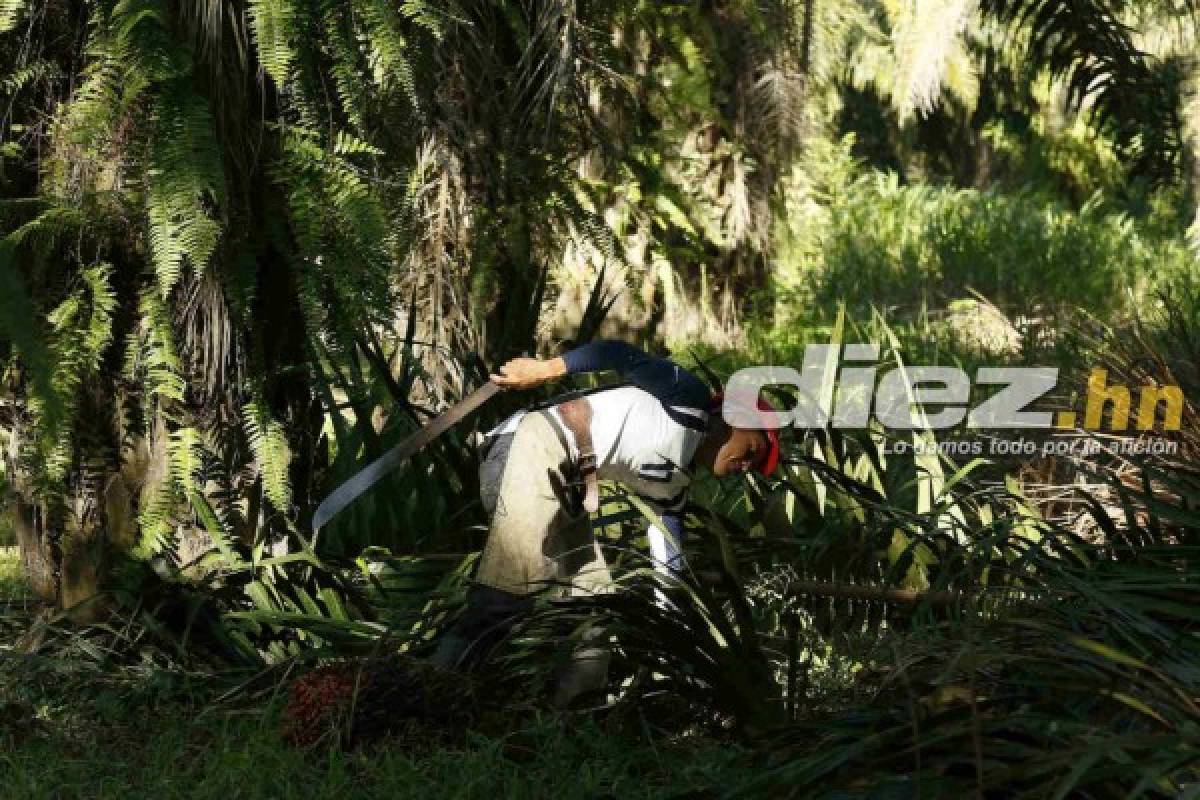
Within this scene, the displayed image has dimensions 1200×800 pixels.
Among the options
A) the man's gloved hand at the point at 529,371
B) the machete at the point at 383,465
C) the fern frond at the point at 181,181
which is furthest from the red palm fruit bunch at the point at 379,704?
the fern frond at the point at 181,181

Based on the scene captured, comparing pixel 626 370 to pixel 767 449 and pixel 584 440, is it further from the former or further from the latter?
pixel 767 449

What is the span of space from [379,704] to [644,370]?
3.82 feet

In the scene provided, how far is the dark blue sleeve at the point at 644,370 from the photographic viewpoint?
5422 millimetres

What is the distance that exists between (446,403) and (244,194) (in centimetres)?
186

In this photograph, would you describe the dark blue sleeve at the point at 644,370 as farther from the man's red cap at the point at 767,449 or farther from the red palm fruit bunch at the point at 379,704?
the red palm fruit bunch at the point at 379,704

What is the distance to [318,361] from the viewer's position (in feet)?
20.9

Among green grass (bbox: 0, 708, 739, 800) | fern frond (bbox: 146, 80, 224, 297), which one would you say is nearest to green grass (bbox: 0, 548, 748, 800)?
green grass (bbox: 0, 708, 739, 800)

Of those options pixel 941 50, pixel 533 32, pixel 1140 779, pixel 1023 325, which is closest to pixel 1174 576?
pixel 1140 779

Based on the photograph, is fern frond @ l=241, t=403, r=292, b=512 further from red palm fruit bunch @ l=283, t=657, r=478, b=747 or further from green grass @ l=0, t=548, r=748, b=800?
red palm fruit bunch @ l=283, t=657, r=478, b=747

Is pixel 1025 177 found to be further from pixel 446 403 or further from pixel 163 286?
pixel 163 286
